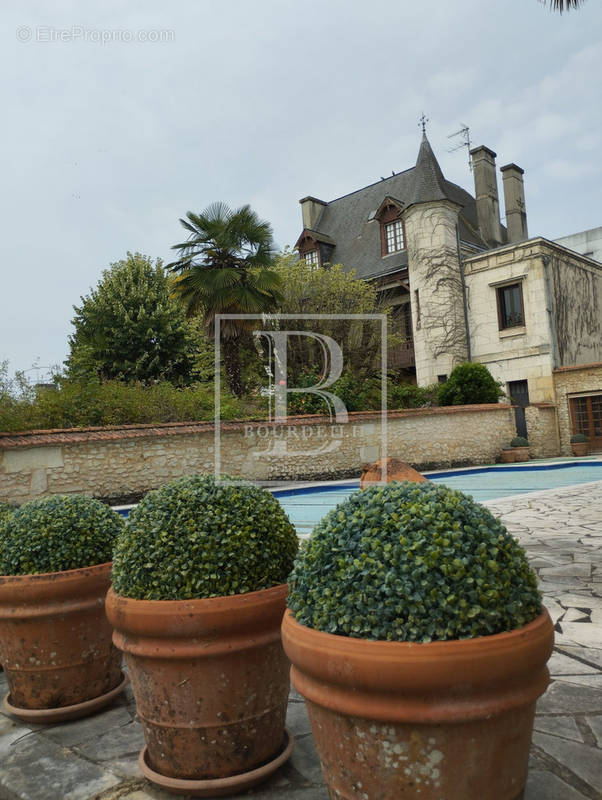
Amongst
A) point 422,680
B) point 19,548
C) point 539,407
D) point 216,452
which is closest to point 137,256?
point 216,452

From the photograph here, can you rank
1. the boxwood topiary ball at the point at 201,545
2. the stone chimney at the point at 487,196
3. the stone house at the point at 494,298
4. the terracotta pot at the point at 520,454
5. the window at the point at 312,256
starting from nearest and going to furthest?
the boxwood topiary ball at the point at 201,545, the terracotta pot at the point at 520,454, the stone house at the point at 494,298, the stone chimney at the point at 487,196, the window at the point at 312,256

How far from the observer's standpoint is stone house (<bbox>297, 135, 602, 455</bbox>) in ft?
72.2

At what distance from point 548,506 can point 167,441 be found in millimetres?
8588

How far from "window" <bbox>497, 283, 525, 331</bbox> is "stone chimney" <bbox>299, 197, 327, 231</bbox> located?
12227mm

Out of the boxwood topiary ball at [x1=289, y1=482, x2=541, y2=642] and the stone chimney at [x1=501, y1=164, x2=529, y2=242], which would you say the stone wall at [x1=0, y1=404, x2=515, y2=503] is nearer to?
the stone chimney at [x1=501, y1=164, x2=529, y2=242]

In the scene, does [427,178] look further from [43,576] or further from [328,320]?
[43,576]

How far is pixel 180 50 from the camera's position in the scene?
6582 mm

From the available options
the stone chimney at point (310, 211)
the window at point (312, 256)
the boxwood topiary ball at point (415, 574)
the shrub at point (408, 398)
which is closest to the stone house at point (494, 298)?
the shrub at point (408, 398)

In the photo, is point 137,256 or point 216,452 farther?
point 137,256

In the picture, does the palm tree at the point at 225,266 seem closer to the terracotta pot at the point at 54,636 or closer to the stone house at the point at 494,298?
the stone house at the point at 494,298

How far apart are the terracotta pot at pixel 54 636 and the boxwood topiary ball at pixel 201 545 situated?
23.1 inches

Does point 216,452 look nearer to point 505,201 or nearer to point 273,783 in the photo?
point 273,783

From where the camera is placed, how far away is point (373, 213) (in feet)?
96.5

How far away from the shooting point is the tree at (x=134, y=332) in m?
25.6
